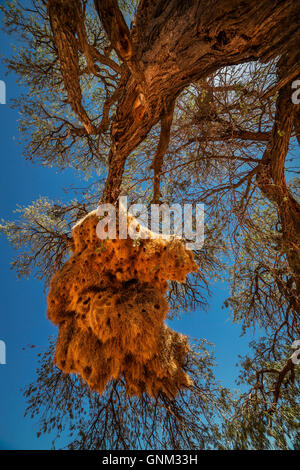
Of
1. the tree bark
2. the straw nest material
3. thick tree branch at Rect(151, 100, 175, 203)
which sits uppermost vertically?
thick tree branch at Rect(151, 100, 175, 203)

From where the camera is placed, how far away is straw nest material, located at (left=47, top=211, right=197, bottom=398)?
9.84ft

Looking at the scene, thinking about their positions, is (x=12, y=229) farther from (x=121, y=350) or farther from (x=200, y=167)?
(x=200, y=167)

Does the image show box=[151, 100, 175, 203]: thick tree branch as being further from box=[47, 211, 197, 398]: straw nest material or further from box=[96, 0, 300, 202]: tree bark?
box=[47, 211, 197, 398]: straw nest material

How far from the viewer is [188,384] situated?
344 cm

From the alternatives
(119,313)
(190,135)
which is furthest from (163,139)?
(119,313)

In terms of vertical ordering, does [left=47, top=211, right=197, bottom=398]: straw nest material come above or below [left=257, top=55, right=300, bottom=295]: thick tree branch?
below

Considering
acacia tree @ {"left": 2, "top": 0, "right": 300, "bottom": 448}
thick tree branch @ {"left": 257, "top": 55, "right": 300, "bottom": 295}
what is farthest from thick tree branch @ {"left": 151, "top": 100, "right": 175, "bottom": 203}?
thick tree branch @ {"left": 257, "top": 55, "right": 300, "bottom": 295}

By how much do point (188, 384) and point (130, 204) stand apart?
368 centimetres

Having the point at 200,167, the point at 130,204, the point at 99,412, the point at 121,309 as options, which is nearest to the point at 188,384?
the point at 121,309

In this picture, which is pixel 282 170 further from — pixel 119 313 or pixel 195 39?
pixel 119 313

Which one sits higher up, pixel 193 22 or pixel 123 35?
pixel 193 22

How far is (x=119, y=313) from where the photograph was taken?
311 centimetres

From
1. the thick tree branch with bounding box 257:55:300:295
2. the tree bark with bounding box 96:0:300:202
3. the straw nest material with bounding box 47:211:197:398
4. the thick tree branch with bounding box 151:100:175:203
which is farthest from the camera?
the thick tree branch with bounding box 257:55:300:295

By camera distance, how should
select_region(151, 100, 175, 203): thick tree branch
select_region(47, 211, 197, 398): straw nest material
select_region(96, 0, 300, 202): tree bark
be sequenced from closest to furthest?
select_region(96, 0, 300, 202): tree bark → select_region(47, 211, 197, 398): straw nest material → select_region(151, 100, 175, 203): thick tree branch
